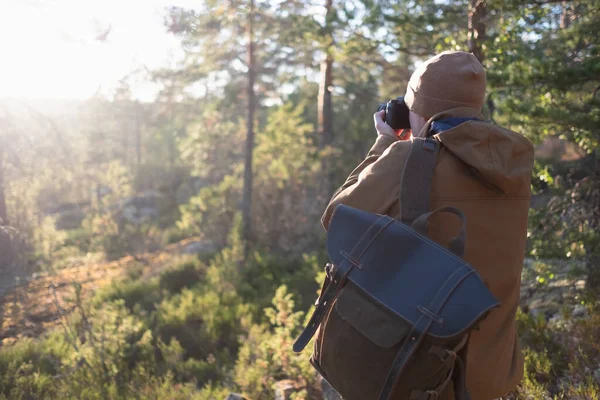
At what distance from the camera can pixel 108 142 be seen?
30.1 m

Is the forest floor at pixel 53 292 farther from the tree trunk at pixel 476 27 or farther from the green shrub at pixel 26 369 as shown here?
the tree trunk at pixel 476 27

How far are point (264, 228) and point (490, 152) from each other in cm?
1070

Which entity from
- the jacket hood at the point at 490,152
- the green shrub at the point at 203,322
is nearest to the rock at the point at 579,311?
the jacket hood at the point at 490,152

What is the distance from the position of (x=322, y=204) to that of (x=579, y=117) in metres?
8.83

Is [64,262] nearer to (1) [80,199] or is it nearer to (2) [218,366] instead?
(2) [218,366]

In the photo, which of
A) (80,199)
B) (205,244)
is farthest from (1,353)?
(80,199)

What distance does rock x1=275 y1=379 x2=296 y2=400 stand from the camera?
4293mm

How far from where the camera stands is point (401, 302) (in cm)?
151

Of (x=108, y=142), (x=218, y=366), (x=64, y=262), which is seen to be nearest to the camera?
(x=218, y=366)

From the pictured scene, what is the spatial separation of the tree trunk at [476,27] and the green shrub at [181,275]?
7148 millimetres

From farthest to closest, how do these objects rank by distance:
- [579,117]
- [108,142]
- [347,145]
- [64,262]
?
[108,142] < [347,145] < [64,262] < [579,117]

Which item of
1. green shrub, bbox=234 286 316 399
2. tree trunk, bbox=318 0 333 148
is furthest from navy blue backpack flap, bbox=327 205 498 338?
tree trunk, bbox=318 0 333 148

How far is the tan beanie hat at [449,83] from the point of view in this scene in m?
1.76

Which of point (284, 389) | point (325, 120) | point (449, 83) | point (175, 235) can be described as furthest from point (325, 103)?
point (449, 83)
